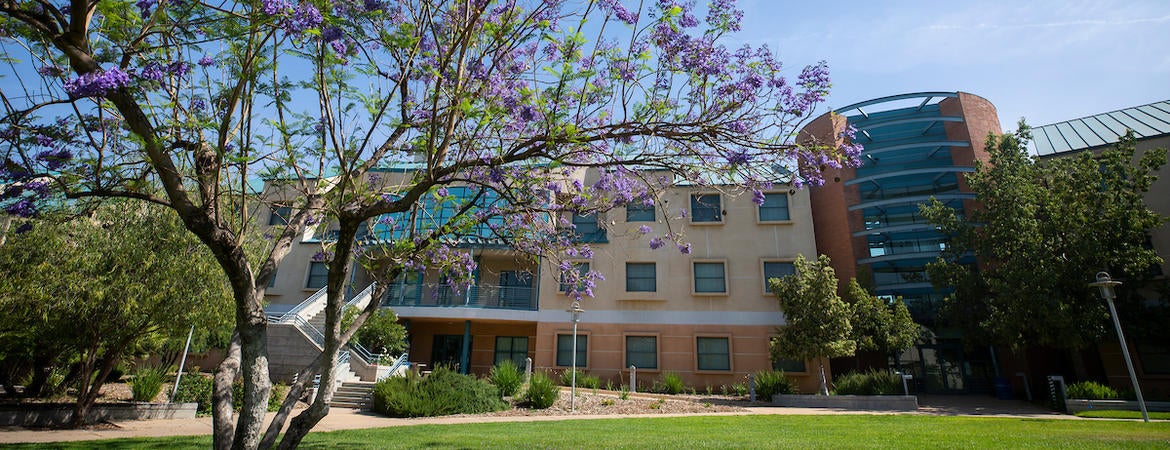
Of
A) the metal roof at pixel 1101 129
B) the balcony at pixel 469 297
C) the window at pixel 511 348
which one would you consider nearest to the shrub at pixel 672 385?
the balcony at pixel 469 297

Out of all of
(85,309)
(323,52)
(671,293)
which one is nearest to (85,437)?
(85,309)

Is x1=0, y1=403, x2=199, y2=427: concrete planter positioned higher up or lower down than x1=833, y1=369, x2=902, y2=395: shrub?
lower down

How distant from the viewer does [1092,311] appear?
1709 centimetres

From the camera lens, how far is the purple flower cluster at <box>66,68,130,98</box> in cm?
401

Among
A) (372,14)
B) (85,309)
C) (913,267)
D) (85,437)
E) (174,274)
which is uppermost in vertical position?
(913,267)

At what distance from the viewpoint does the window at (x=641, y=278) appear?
23391 mm

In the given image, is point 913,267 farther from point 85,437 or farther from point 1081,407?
point 85,437

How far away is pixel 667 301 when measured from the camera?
22.9m

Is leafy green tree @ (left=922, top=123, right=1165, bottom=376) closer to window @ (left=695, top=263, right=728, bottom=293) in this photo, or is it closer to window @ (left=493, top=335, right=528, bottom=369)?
window @ (left=695, top=263, right=728, bottom=293)

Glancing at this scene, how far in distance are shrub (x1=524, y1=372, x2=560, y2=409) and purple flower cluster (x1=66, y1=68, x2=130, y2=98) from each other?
1253 centimetres

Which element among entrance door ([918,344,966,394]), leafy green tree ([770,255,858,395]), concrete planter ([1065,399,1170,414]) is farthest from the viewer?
entrance door ([918,344,966,394])

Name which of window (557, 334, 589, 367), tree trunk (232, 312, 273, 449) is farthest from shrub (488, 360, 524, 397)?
tree trunk (232, 312, 273, 449)

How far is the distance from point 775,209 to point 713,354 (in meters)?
6.86

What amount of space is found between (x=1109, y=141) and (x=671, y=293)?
800 inches
